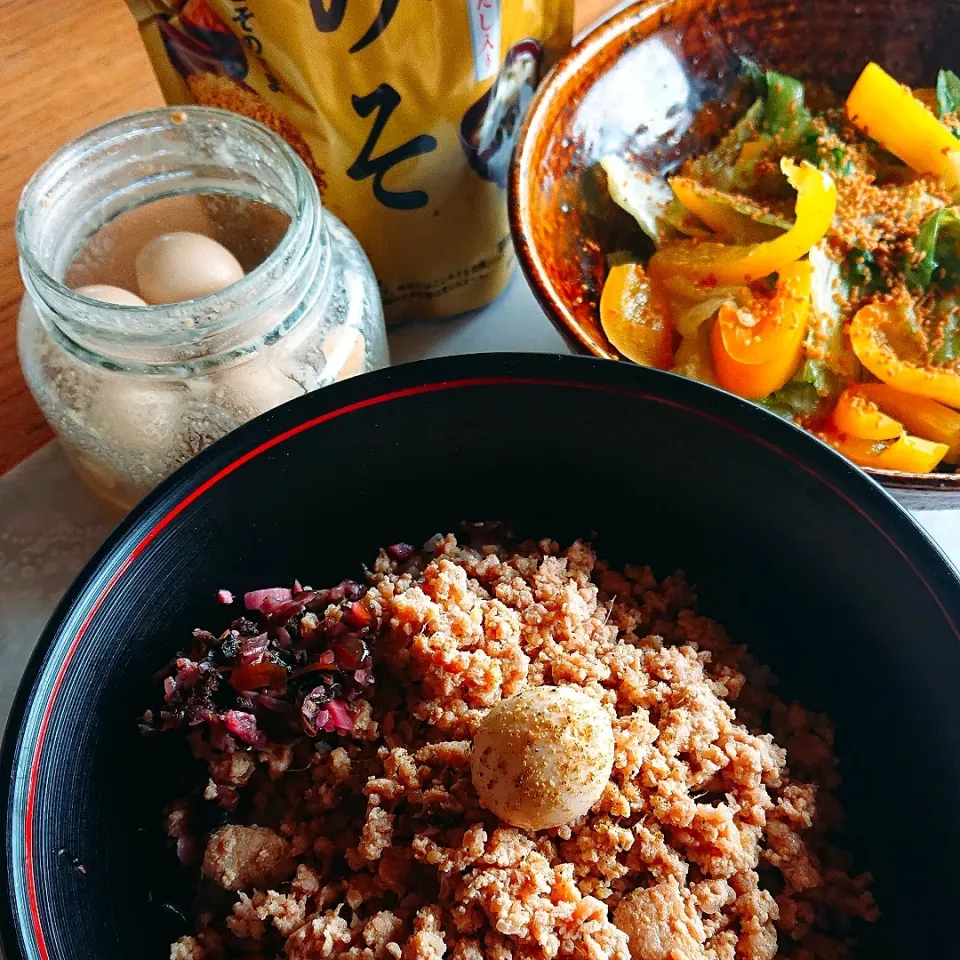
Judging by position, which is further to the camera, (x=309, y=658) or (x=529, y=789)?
(x=309, y=658)

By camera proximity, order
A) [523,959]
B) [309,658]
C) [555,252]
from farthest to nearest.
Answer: [555,252] → [309,658] → [523,959]

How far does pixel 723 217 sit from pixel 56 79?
997 mm

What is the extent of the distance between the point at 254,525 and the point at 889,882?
607mm

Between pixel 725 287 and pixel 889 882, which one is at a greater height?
pixel 725 287

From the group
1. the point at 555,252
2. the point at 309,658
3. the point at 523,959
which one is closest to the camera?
the point at 523,959

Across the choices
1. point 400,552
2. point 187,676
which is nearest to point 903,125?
point 400,552

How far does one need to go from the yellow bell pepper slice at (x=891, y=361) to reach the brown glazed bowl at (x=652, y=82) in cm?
28

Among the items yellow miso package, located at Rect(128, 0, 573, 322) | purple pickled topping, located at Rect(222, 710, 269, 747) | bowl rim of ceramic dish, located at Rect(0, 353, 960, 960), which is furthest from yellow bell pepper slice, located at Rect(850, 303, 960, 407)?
purple pickled topping, located at Rect(222, 710, 269, 747)

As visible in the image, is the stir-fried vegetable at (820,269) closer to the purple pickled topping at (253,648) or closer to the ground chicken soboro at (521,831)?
the ground chicken soboro at (521,831)

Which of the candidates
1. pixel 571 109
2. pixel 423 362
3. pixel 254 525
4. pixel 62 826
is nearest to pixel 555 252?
pixel 571 109

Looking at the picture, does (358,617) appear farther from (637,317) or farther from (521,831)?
(637,317)

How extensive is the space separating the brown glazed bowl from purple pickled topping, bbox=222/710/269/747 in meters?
0.53

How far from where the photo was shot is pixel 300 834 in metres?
0.78

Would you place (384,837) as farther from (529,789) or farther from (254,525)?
(254,525)
